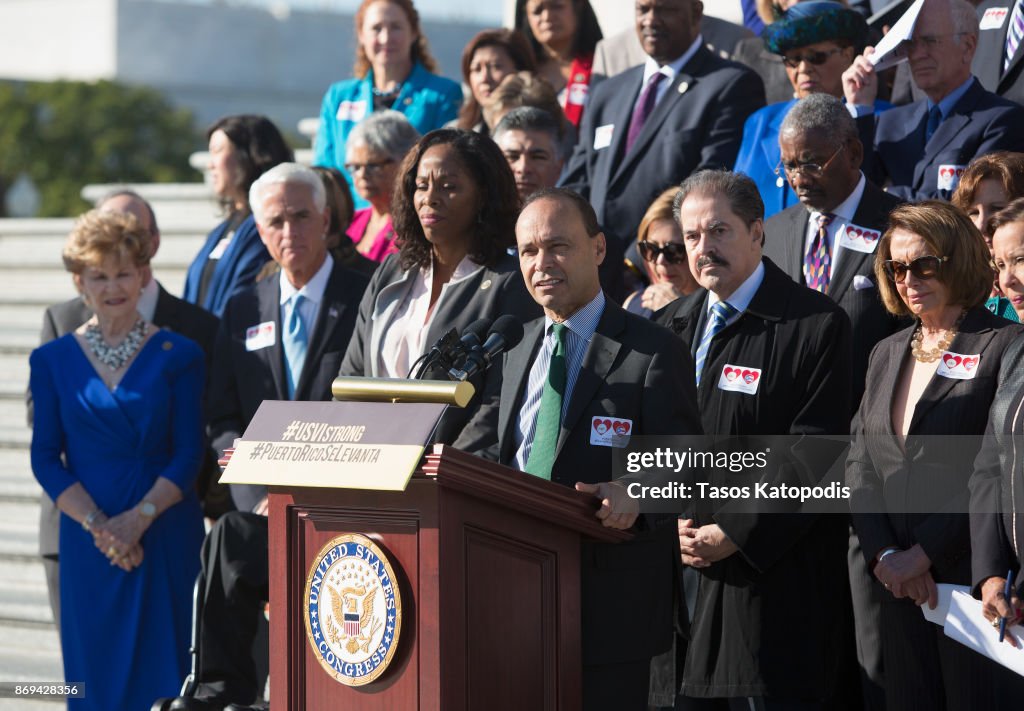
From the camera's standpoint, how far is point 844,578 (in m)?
4.91

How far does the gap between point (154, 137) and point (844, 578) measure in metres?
36.2

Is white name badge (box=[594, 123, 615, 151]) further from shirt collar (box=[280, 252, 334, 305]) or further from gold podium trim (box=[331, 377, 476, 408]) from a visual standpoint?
gold podium trim (box=[331, 377, 476, 408])

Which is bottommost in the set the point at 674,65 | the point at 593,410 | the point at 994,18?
the point at 593,410

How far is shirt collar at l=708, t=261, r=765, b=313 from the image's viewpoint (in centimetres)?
490

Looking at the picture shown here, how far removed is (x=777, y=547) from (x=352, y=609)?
61.5 inches

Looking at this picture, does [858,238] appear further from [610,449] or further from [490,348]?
[490,348]

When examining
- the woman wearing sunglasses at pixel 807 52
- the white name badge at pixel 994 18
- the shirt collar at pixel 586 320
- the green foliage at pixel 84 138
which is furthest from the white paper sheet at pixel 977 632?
the green foliage at pixel 84 138

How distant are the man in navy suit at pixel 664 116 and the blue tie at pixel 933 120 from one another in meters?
0.95

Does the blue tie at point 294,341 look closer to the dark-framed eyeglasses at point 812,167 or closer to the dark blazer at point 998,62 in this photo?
the dark-framed eyeglasses at point 812,167

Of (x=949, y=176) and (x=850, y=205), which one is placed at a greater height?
(x=949, y=176)

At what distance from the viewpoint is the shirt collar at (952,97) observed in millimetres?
5816

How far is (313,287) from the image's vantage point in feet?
19.9

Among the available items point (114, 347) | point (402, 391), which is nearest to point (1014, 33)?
point (402, 391)

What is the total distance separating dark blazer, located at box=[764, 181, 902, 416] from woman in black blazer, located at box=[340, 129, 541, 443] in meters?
1.04
